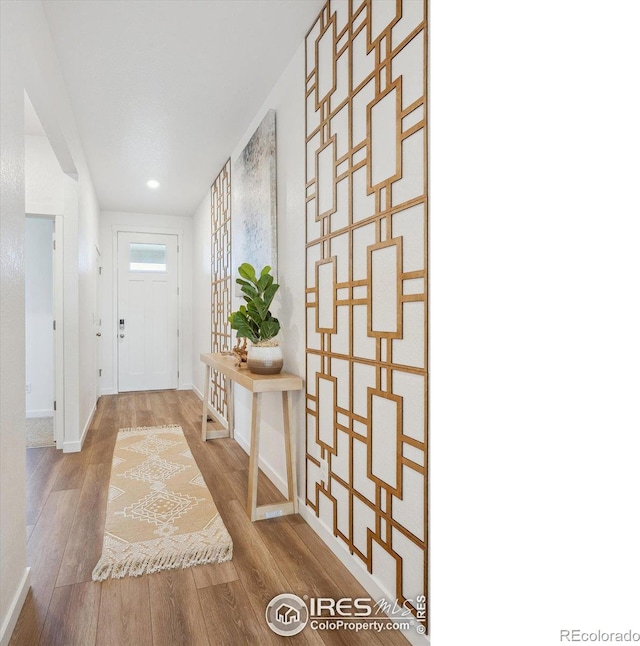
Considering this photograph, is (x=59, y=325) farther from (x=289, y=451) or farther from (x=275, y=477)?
(x=289, y=451)

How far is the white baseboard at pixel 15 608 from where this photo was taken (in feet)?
4.48

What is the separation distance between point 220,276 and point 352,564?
10.4 ft

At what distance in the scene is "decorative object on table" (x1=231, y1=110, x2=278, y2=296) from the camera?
2721 mm

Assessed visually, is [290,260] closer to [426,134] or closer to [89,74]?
[426,134]

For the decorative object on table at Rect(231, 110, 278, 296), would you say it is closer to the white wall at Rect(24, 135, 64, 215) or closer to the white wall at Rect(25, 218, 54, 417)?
the white wall at Rect(24, 135, 64, 215)

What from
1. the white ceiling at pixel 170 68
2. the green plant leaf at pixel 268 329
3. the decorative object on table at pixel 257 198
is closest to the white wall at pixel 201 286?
the white ceiling at pixel 170 68

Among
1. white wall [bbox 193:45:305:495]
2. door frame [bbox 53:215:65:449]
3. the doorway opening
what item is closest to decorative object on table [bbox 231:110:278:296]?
white wall [bbox 193:45:305:495]

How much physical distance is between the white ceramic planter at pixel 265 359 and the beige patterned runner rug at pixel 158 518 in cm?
77

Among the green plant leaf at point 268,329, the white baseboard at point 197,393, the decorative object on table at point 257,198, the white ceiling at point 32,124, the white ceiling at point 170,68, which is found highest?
the white ceiling at point 170,68

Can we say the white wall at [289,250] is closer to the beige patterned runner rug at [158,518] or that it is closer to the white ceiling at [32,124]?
the beige patterned runner rug at [158,518]

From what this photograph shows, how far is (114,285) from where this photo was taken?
19.2 feet

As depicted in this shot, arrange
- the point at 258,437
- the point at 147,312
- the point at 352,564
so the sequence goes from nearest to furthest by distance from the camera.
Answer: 1. the point at 352,564
2. the point at 258,437
3. the point at 147,312

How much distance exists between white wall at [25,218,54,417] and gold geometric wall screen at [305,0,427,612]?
11.4 feet

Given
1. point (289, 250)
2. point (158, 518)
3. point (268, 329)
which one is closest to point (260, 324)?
point (268, 329)
